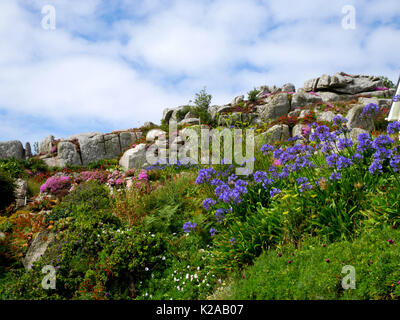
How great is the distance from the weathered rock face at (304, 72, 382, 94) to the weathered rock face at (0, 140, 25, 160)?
27.8 m

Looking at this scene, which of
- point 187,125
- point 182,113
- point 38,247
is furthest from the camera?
point 182,113

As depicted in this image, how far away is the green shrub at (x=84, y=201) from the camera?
7.39 m

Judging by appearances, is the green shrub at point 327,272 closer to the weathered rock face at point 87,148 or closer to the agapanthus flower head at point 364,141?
the agapanthus flower head at point 364,141

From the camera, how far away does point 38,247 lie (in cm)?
613

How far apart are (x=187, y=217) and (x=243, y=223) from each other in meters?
1.98

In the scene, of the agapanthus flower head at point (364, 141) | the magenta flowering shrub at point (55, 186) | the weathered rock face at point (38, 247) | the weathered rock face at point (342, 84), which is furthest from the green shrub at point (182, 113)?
the agapanthus flower head at point (364, 141)

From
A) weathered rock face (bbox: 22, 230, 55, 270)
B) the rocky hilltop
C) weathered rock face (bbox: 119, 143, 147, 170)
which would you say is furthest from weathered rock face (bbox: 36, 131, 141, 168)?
weathered rock face (bbox: 22, 230, 55, 270)

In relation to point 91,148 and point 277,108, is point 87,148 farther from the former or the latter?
point 277,108

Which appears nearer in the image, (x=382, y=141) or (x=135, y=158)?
(x=382, y=141)

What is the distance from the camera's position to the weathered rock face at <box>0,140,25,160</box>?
1763 cm

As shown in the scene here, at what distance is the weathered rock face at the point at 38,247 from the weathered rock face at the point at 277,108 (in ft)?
65.6

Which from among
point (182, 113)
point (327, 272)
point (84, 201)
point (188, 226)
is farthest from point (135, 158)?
point (182, 113)

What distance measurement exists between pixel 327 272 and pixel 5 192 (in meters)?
11.1
